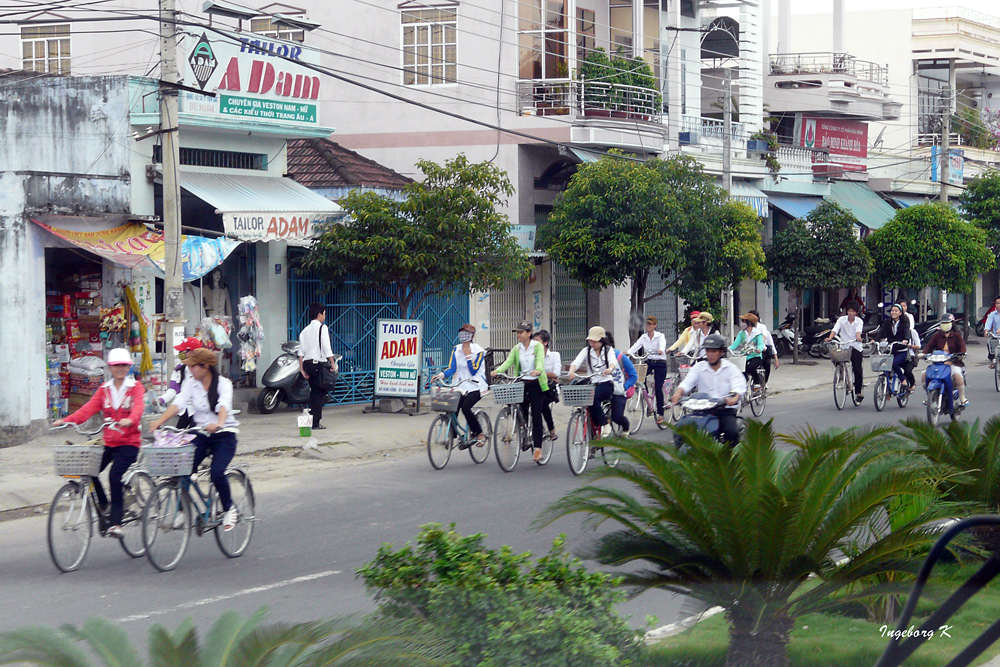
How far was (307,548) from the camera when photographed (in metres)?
9.24

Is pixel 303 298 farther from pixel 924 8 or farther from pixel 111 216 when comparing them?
pixel 924 8

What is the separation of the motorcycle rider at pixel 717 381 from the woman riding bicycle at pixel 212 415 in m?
4.21

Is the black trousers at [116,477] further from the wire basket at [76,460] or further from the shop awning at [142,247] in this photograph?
the shop awning at [142,247]

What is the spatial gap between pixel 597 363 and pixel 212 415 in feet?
19.0

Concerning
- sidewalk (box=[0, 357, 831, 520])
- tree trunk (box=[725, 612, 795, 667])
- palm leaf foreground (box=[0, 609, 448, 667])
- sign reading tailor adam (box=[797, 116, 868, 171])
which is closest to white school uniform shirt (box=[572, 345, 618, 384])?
sidewalk (box=[0, 357, 831, 520])

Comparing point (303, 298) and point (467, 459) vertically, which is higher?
point (303, 298)

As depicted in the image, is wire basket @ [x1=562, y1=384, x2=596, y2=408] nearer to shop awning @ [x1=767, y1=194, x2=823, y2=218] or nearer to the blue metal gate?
the blue metal gate

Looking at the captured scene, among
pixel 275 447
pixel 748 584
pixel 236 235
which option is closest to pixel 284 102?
pixel 236 235

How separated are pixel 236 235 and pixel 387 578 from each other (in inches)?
490

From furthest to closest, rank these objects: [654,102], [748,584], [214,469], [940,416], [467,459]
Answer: [654,102] → [940,416] → [467,459] → [214,469] → [748,584]

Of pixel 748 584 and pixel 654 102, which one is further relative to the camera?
pixel 654 102

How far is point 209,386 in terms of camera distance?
886cm

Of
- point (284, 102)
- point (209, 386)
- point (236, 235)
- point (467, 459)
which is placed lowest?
point (467, 459)

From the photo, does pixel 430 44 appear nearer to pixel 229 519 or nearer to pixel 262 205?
pixel 262 205
